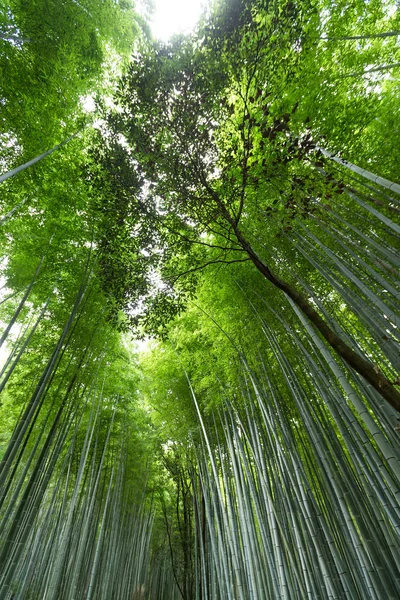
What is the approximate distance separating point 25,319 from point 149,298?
10.4ft

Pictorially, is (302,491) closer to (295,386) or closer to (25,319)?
(295,386)

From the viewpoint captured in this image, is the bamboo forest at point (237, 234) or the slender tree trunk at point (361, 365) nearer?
the slender tree trunk at point (361, 365)

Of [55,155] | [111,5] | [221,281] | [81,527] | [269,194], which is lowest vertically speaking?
[81,527]

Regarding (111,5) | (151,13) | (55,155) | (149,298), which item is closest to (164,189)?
(149,298)

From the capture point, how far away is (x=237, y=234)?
2.11 meters

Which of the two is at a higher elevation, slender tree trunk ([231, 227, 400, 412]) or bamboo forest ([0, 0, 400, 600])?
bamboo forest ([0, 0, 400, 600])

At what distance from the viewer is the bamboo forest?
6.77ft

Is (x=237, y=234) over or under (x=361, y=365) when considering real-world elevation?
over

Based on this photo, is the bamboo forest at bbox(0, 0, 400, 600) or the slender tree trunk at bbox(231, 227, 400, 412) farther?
the bamboo forest at bbox(0, 0, 400, 600)

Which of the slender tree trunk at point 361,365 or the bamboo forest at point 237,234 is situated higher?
the bamboo forest at point 237,234

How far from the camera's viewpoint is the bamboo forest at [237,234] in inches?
81.3

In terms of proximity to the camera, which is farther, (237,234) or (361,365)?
(237,234)

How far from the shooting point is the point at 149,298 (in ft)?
9.46

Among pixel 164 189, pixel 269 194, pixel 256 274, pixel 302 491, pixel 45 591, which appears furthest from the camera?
pixel 45 591
